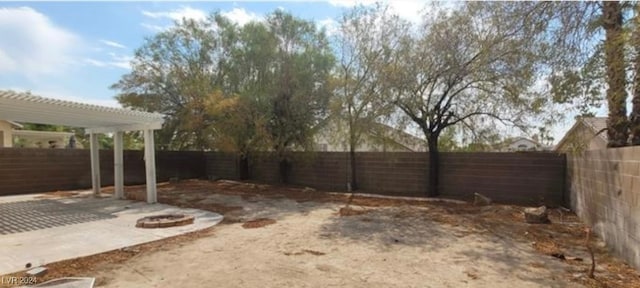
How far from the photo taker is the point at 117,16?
7898 mm

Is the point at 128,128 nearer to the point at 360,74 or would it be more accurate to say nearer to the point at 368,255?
the point at 360,74

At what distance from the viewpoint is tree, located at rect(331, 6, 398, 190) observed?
9.32 meters

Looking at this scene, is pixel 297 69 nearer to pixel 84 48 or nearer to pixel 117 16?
pixel 117 16

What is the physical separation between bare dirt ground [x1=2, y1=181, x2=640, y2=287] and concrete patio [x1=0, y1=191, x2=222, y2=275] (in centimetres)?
46

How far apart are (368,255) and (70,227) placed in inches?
215

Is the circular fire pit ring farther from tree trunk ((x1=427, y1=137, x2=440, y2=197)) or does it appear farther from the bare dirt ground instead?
tree trunk ((x1=427, y1=137, x2=440, y2=197))

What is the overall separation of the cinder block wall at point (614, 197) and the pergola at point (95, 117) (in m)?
8.95

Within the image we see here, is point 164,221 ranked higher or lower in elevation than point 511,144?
lower

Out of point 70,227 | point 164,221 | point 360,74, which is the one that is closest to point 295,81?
point 360,74

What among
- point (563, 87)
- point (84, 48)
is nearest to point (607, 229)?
point (563, 87)

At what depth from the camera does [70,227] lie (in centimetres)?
646

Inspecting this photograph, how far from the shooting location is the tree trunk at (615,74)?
4.10 meters

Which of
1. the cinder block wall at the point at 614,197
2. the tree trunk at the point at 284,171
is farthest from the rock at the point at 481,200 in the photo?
the tree trunk at the point at 284,171

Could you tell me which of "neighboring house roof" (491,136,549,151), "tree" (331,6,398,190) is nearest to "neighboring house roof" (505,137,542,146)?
"neighboring house roof" (491,136,549,151)
